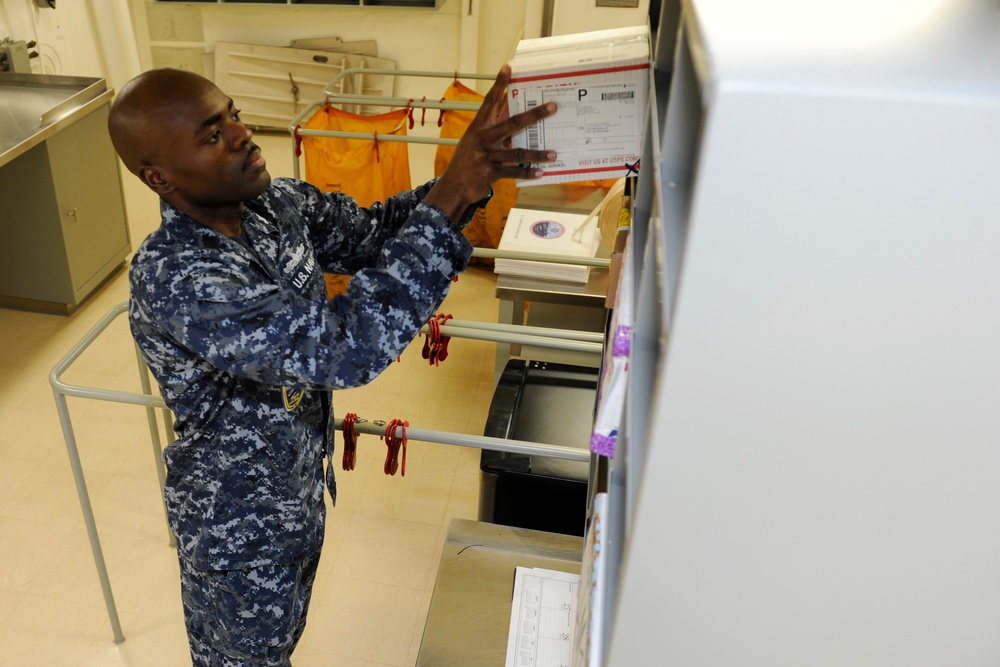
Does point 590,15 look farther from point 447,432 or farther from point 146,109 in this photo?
point 146,109

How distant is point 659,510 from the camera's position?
2.39ft

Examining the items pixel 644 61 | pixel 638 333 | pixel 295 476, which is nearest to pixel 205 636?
pixel 295 476

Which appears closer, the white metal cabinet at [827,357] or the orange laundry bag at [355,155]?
the white metal cabinet at [827,357]

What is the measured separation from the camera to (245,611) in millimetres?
1629

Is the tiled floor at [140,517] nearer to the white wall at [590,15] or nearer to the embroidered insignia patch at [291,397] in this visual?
the embroidered insignia patch at [291,397]

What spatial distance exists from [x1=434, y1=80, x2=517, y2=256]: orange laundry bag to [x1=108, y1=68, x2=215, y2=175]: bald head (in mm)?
2714

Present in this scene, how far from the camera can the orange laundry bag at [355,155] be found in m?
3.50

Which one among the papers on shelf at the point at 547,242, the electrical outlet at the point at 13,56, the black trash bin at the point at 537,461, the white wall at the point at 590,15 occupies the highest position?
the white wall at the point at 590,15

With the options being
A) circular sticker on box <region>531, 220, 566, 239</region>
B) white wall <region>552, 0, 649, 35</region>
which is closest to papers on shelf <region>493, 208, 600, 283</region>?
circular sticker on box <region>531, 220, 566, 239</region>

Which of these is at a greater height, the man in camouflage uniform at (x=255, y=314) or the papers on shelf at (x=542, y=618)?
the man in camouflage uniform at (x=255, y=314)

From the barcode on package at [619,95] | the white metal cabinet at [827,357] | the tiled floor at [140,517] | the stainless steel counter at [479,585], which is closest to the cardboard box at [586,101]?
the barcode on package at [619,95]

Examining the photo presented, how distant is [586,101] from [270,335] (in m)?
0.57

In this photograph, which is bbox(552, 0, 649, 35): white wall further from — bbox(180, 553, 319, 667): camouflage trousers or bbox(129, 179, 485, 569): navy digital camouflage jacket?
bbox(180, 553, 319, 667): camouflage trousers

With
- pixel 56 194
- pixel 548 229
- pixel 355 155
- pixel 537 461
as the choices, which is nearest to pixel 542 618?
pixel 537 461
